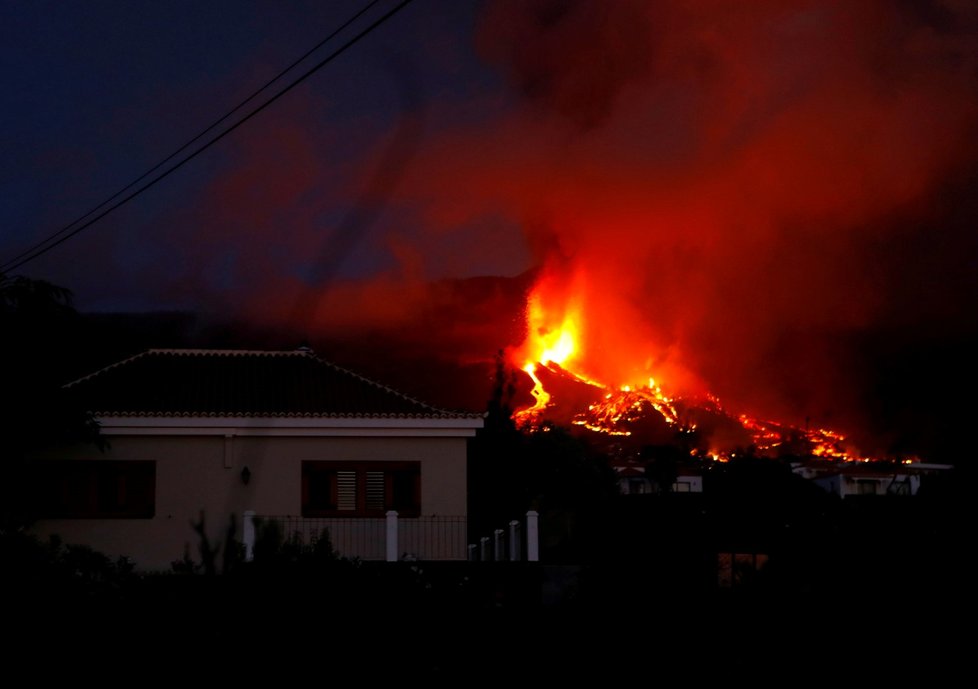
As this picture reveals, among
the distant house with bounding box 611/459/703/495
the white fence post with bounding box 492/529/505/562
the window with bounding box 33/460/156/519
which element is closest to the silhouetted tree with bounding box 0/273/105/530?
the window with bounding box 33/460/156/519

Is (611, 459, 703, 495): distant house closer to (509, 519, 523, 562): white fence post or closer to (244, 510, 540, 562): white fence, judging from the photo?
(509, 519, 523, 562): white fence post

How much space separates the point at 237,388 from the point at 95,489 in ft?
12.7

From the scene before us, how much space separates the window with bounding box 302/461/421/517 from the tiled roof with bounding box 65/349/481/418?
3.24 ft

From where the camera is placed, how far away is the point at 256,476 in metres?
20.1

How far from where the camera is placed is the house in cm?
1956

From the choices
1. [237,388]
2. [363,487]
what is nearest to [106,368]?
[237,388]

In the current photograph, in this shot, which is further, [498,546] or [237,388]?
[237,388]

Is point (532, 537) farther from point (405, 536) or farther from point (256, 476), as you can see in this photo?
point (256, 476)

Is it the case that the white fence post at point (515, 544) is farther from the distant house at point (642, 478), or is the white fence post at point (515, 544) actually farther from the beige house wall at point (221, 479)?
the distant house at point (642, 478)

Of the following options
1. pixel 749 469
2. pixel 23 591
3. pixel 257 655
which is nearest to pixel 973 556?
pixel 257 655

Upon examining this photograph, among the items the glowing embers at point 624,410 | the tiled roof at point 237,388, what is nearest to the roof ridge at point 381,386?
the tiled roof at point 237,388

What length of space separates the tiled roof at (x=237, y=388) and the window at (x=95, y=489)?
3.44ft

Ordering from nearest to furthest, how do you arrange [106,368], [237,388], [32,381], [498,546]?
1. [32,381]
2. [498,546]
3. [237,388]
4. [106,368]

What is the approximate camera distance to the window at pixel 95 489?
769 inches
